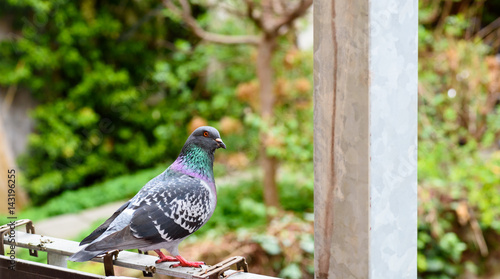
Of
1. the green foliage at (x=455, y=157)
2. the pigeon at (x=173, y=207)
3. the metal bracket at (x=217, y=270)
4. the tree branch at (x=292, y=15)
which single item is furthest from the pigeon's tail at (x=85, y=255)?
the green foliage at (x=455, y=157)

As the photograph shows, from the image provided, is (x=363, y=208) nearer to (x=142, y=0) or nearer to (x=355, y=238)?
(x=355, y=238)

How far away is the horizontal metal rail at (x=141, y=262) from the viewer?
2.52ft

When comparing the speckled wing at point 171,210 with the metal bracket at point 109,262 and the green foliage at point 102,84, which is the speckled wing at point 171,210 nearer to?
the metal bracket at point 109,262

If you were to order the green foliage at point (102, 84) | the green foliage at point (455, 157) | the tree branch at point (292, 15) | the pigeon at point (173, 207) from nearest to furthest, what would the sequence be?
the pigeon at point (173, 207) → the tree branch at point (292, 15) → the green foliage at point (455, 157) → the green foliage at point (102, 84)

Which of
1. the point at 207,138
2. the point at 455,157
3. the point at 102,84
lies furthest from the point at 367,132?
the point at 102,84

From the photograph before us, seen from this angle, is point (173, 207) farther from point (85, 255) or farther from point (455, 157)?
point (455, 157)

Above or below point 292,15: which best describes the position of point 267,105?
below

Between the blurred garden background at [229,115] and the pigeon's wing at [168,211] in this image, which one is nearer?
the pigeon's wing at [168,211]

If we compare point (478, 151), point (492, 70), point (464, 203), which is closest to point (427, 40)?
point (492, 70)

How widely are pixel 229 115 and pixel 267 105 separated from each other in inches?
33.5

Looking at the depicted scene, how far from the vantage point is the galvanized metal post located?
67 cm

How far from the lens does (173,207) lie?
0.80m

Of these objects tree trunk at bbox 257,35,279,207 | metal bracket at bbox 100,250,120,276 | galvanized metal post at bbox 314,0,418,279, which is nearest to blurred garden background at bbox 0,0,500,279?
tree trunk at bbox 257,35,279,207

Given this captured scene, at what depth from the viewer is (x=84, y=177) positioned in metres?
4.71
